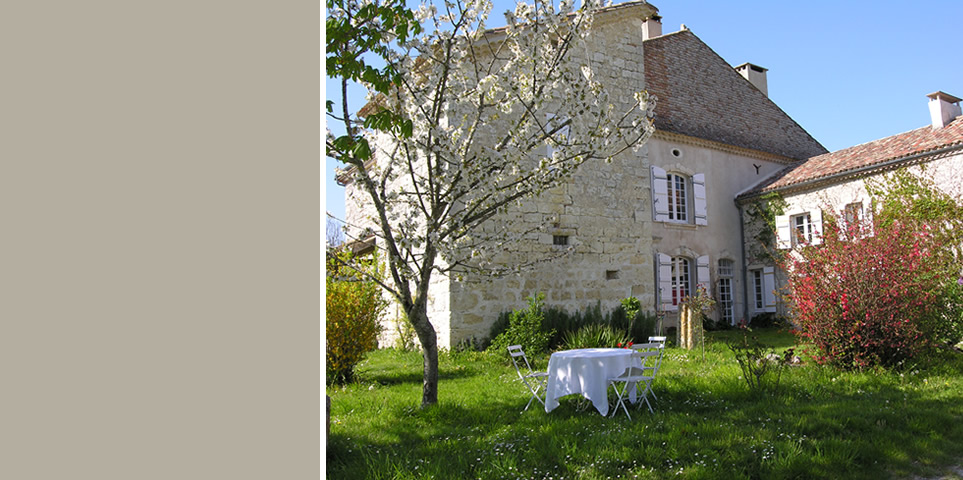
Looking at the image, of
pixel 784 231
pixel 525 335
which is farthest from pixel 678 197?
pixel 525 335

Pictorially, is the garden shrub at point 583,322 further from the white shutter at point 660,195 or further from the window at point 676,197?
the window at point 676,197

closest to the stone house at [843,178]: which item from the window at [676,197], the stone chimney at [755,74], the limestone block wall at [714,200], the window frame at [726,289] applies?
the limestone block wall at [714,200]

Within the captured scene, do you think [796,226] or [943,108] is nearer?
[943,108]

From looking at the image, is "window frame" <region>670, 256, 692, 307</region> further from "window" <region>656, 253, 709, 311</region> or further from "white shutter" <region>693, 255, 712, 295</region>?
"white shutter" <region>693, 255, 712, 295</region>

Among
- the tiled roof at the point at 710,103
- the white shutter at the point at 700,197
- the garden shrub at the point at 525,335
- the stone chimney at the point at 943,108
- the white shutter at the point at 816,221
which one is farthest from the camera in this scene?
the tiled roof at the point at 710,103

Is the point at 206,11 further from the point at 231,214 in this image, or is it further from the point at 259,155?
the point at 231,214

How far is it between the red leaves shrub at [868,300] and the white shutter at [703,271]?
242 inches

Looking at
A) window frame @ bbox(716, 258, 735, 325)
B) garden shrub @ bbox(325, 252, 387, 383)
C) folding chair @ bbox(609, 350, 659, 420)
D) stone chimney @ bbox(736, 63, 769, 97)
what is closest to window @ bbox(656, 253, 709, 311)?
window frame @ bbox(716, 258, 735, 325)

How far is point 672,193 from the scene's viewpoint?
13.6m

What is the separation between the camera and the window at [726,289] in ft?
47.8

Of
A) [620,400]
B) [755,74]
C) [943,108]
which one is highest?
[755,74]

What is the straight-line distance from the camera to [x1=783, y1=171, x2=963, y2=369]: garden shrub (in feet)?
22.2

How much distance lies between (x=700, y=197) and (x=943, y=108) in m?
4.91

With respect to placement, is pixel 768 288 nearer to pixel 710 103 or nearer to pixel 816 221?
pixel 816 221
